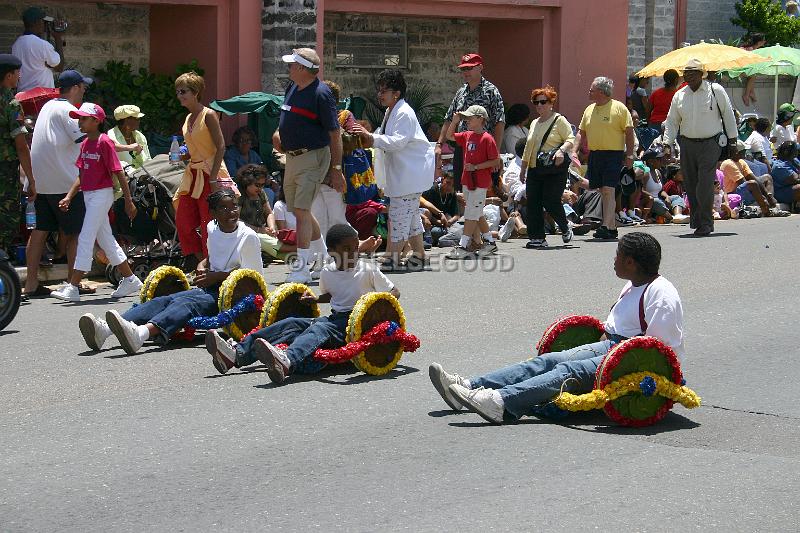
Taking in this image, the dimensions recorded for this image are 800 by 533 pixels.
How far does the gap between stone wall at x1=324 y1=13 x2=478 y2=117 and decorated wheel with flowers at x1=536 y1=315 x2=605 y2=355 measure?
12.4 m

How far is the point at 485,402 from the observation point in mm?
6883

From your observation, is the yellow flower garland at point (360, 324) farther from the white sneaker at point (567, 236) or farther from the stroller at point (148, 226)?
the white sneaker at point (567, 236)

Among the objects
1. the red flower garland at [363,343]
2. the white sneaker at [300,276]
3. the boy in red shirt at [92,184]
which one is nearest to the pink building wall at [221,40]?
the white sneaker at [300,276]

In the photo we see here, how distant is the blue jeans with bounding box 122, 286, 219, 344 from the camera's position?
8.88 meters

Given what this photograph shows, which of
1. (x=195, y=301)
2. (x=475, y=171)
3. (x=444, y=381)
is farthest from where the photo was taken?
(x=475, y=171)

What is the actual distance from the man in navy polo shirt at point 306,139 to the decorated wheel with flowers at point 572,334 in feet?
14.9

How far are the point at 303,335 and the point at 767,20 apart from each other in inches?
854

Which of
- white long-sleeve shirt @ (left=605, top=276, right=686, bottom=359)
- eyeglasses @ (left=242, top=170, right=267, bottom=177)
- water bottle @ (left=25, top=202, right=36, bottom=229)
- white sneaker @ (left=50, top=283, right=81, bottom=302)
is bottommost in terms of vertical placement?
white sneaker @ (left=50, top=283, right=81, bottom=302)

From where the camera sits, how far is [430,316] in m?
10.4

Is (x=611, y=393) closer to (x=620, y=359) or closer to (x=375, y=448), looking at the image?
(x=620, y=359)

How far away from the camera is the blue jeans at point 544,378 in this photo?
689cm

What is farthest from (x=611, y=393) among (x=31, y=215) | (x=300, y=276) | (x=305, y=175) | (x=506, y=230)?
(x=506, y=230)

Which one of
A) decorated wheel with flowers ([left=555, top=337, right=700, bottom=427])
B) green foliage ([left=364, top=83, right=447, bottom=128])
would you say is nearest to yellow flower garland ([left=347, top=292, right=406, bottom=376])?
decorated wheel with flowers ([left=555, top=337, right=700, bottom=427])

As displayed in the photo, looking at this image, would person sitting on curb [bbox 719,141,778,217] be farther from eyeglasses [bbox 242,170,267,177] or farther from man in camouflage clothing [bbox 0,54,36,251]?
man in camouflage clothing [bbox 0,54,36,251]
